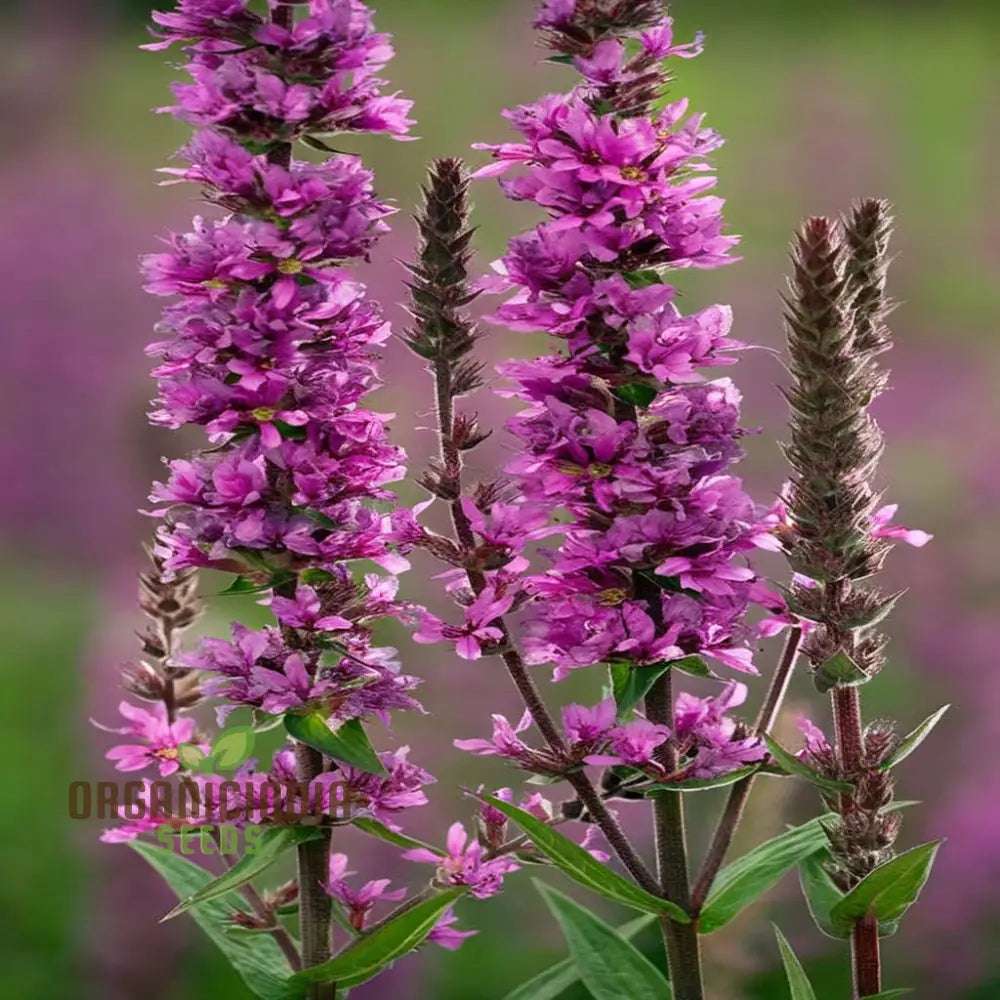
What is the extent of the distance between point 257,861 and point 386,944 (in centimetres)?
16

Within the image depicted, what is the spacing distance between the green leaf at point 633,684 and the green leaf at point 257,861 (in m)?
0.36

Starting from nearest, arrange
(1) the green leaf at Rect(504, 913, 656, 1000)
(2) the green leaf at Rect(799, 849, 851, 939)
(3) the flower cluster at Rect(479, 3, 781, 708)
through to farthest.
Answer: (3) the flower cluster at Rect(479, 3, 781, 708), (2) the green leaf at Rect(799, 849, 851, 939), (1) the green leaf at Rect(504, 913, 656, 1000)

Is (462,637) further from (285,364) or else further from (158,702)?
(158,702)

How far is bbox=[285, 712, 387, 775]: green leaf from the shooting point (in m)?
1.61

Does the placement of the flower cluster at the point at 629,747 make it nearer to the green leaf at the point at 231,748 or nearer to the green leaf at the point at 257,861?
the green leaf at the point at 257,861

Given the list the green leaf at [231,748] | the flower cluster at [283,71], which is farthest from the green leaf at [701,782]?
the flower cluster at [283,71]

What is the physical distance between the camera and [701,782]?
5.36ft

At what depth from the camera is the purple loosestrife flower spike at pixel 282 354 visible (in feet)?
5.17

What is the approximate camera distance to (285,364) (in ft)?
5.18

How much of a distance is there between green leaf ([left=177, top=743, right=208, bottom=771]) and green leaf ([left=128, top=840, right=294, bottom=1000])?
0.13 m

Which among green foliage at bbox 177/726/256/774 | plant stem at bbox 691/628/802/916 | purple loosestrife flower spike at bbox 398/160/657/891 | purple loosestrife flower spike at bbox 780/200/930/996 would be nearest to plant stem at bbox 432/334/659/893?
purple loosestrife flower spike at bbox 398/160/657/891

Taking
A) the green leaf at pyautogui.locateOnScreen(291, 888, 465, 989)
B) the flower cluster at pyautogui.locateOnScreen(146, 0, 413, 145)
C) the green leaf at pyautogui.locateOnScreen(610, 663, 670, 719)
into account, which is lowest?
the green leaf at pyautogui.locateOnScreen(291, 888, 465, 989)

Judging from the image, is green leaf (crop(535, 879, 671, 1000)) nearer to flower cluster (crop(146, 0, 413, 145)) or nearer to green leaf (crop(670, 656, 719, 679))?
green leaf (crop(670, 656, 719, 679))

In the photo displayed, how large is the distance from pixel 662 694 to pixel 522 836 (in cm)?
22
